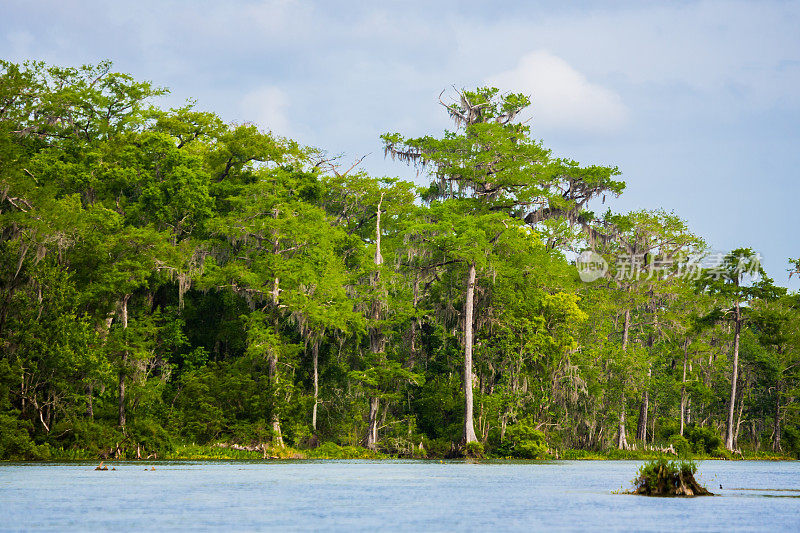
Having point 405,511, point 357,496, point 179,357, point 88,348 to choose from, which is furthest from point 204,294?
point 405,511

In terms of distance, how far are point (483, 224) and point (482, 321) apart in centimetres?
629

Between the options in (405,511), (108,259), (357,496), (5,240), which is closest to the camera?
(405,511)

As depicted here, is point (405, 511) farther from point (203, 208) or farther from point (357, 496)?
point (203, 208)

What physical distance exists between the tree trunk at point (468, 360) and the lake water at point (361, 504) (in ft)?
67.9

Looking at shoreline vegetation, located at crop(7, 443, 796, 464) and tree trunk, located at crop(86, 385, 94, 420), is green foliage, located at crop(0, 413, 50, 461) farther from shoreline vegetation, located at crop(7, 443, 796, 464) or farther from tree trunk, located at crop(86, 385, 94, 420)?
tree trunk, located at crop(86, 385, 94, 420)

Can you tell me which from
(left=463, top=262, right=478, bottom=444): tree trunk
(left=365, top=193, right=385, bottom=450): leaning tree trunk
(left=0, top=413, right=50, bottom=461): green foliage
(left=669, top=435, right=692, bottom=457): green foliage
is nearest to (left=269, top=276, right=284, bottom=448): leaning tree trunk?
(left=365, top=193, right=385, bottom=450): leaning tree trunk

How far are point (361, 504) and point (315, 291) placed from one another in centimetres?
2851

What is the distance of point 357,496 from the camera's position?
1914 centimetres

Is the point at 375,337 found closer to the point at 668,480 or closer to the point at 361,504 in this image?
the point at 668,480

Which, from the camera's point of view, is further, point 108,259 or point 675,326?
point 675,326

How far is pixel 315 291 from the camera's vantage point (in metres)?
45.2

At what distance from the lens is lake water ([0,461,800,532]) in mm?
13320

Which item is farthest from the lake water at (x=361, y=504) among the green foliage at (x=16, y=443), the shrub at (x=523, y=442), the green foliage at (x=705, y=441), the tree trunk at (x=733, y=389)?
the tree trunk at (x=733, y=389)

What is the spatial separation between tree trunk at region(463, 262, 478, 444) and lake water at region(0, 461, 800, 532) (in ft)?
67.9
